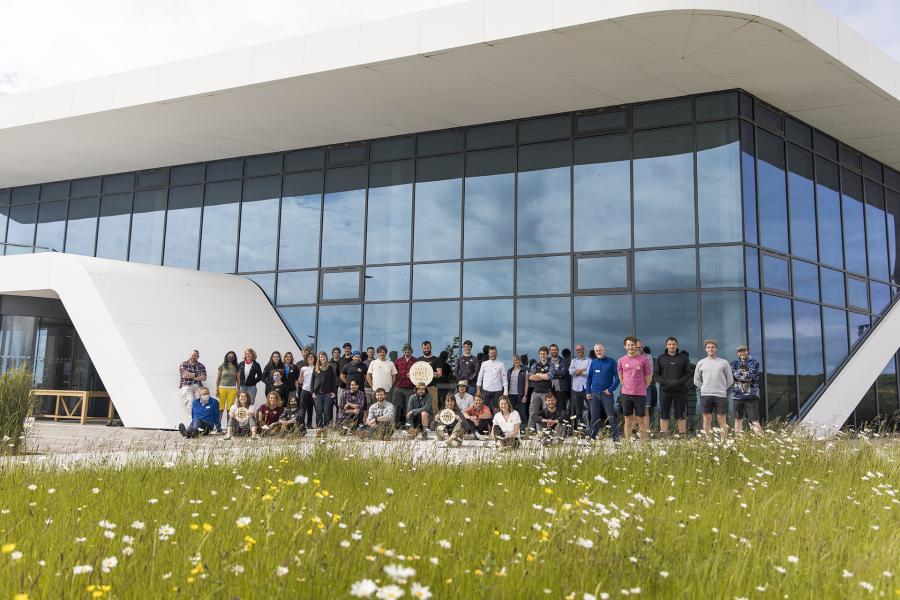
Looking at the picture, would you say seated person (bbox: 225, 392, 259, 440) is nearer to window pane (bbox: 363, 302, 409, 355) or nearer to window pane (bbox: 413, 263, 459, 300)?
window pane (bbox: 363, 302, 409, 355)

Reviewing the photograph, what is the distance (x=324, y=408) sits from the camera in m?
16.1

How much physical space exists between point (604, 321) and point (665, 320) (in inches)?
48.0

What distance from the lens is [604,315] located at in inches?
658

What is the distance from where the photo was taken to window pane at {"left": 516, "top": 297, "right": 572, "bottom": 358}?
17031mm

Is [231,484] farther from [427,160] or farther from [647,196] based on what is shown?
[427,160]

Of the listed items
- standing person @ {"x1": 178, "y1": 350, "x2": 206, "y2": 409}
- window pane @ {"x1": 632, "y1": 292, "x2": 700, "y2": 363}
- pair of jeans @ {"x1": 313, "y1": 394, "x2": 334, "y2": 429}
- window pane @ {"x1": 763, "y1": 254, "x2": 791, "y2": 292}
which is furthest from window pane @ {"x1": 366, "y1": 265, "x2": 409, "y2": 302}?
window pane @ {"x1": 763, "y1": 254, "x2": 791, "y2": 292}

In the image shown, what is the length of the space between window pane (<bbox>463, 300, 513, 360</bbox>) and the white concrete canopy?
4.66 meters

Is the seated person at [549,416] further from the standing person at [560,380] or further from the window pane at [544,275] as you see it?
the window pane at [544,275]

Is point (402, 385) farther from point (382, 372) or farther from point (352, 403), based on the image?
point (352, 403)

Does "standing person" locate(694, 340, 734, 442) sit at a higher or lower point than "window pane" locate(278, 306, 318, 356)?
lower

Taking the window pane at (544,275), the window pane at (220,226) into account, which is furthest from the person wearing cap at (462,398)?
the window pane at (220,226)

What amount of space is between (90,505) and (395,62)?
10815 millimetres

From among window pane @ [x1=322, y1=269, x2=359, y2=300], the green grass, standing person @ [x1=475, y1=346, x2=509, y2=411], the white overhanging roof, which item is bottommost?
the green grass

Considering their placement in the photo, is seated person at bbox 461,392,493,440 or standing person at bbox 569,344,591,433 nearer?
seated person at bbox 461,392,493,440
